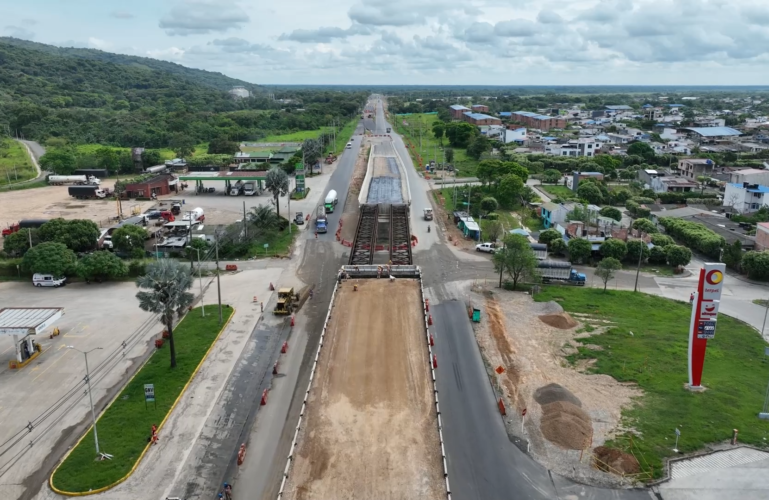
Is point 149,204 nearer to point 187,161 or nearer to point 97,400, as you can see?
point 187,161

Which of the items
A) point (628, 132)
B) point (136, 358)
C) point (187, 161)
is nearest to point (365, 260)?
point (136, 358)

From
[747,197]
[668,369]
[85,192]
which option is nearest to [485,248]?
[668,369]

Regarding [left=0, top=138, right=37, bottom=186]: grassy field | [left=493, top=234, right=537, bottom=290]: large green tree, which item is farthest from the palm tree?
[left=0, top=138, right=37, bottom=186]: grassy field

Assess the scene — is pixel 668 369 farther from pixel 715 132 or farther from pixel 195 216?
pixel 715 132

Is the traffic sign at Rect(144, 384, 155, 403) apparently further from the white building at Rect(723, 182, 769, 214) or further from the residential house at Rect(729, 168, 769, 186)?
the residential house at Rect(729, 168, 769, 186)

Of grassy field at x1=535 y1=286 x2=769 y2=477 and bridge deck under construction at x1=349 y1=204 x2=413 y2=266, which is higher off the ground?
bridge deck under construction at x1=349 y1=204 x2=413 y2=266

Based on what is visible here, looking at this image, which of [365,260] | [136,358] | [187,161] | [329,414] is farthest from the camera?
[187,161]
